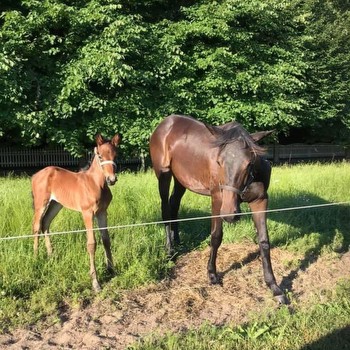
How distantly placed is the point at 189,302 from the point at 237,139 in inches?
71.5

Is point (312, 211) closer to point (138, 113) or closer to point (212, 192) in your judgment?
point (212, 192)

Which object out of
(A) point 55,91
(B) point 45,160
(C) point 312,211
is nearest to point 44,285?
(C) point 312,211

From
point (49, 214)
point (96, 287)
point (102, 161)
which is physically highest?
point (102, 161)

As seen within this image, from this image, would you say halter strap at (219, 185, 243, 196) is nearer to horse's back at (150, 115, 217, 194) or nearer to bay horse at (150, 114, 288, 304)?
bay horse at (150, 114, 288, 304)

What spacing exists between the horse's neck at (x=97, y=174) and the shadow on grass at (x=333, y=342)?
252 centimetres

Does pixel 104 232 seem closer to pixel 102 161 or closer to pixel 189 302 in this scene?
pixel 102 161

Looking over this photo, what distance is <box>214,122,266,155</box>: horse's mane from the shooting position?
4.68 meters

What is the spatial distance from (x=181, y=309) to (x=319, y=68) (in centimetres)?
2033

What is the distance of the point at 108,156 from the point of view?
177 inches

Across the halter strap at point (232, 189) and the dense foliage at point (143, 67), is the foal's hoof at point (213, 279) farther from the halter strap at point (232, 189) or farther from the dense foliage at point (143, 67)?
the dense foliage at point (143, 67)

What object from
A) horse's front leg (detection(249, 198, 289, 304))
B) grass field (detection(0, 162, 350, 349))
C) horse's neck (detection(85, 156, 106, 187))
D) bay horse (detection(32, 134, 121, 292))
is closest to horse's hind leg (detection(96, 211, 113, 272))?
bay horse (detection(32, 134, 121, 292))

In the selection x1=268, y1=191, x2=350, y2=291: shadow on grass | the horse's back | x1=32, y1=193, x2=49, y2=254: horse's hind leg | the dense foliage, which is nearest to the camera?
x1=32, y1=193, x2=49, y2=254: horse's hind leg

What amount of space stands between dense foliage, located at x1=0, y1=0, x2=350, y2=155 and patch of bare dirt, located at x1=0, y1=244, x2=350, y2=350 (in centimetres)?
939

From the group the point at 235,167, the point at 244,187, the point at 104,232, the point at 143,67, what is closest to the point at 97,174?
the point at 104,232
